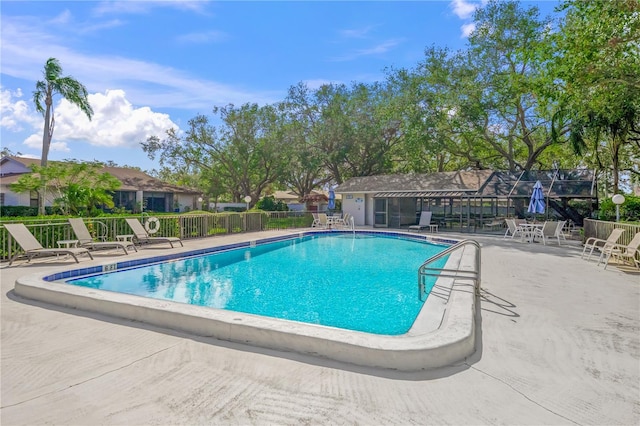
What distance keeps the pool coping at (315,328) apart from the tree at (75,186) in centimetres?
1031

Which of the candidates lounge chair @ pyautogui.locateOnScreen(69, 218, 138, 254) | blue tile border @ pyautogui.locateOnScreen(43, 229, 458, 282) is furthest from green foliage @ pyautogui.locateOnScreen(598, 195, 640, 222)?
lounge chair @ pyautogui.locateOnScreen(69, 218, 138, 254)

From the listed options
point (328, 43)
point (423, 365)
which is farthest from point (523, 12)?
point (423, 365)

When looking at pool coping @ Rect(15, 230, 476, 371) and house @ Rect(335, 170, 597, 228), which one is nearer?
pool coping @ Rect(15, 230, 476, 371)

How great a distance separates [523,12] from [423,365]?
2426 cm

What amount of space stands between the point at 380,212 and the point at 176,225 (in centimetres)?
1359

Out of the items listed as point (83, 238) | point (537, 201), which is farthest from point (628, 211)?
point (83, 238)

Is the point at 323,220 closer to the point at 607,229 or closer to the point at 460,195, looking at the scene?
the point at 460,195

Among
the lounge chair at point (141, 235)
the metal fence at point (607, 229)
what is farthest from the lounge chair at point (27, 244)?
the metal fence at point (607, 229)

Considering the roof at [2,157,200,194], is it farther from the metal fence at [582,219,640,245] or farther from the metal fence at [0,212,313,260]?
the metal fence at [582,219,640,245]

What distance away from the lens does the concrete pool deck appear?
264cm

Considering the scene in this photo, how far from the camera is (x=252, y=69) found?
21297mm

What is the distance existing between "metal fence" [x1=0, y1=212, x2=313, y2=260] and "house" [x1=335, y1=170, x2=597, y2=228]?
14.2 ft

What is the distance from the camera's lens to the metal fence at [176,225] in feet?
32.9

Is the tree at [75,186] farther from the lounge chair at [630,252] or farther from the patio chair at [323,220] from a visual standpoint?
the lounge chair at [630,252]
